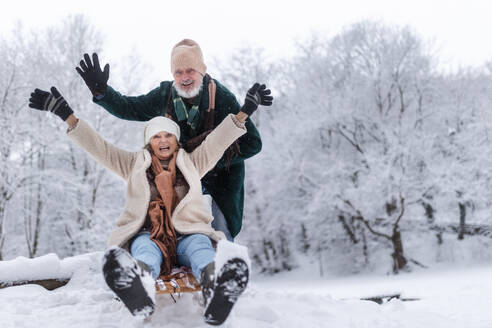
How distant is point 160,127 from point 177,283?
3.56 feet

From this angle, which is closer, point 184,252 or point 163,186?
point 184,252

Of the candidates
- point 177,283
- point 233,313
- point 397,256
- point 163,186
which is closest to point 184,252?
point 177,283

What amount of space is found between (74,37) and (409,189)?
11.4 metres

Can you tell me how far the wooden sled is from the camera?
2.26m

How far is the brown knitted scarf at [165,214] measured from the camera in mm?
2516

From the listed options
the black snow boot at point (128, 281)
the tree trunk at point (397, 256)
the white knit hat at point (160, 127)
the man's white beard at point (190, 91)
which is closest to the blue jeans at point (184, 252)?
the black snow boot at point (128, 281)

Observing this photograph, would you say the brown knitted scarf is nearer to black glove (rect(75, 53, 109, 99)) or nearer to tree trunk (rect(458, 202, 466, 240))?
black glove (rect(75, 53, 109, 99))

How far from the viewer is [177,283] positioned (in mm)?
2332

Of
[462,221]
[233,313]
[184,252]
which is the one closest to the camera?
[184,252]

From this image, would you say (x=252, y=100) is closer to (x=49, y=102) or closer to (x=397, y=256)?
(x=49, y=102)

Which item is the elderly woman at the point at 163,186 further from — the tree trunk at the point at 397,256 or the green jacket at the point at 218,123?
the tree trunk at the point at 397,256

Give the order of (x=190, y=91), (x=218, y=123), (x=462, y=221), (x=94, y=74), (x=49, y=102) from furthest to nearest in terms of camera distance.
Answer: (x=462, y=221) → (x=218, y=123) → (x=190, y=91) → (x=94, y=74) → (x=49, y=102)

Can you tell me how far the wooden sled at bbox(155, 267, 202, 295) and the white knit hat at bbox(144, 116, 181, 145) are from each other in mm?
950

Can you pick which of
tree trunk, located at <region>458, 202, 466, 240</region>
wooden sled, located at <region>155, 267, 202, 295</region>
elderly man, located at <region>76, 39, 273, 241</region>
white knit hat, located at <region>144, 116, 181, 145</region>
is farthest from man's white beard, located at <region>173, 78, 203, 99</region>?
tree trunk, located at <region>458, 202, 466, 240</region>
